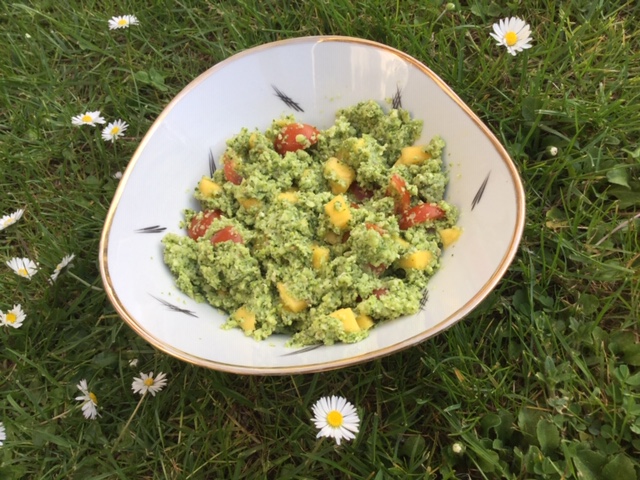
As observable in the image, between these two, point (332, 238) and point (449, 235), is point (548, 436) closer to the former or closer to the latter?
point (449, 235)

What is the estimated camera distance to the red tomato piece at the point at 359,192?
5.56 feet

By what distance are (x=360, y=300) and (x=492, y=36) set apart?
126 cm

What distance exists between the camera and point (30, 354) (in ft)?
6.30

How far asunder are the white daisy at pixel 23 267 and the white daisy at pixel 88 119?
62 cm

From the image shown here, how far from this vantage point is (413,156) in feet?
5.58

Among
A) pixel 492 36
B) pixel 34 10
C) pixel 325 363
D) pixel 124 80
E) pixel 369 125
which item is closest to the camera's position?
pixel 325 363

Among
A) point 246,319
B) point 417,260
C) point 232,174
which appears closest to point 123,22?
point 232,174

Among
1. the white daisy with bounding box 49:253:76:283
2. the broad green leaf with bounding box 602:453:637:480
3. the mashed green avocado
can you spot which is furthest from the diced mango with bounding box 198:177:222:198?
the broad green leaf with bounding box 602:453:637:480

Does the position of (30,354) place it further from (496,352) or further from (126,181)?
(496,352)

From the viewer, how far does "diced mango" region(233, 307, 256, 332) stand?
1511 millimetres

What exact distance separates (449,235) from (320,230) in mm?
358

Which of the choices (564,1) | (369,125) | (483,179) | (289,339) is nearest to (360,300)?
(289,339)

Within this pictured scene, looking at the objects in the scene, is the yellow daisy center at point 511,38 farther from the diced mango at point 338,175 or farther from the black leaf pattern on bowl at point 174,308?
the black leaf pattern on bowl at point 174,308

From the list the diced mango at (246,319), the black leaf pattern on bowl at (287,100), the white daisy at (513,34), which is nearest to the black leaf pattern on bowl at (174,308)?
the diced mango at (246,319)
